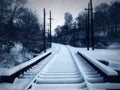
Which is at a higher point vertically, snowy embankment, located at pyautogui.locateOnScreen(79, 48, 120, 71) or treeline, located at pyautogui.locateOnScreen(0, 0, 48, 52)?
treeline, located at pyautogui.locateOnScreen(0, 0, 48, 52)

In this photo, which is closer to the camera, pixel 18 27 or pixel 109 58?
pixel 109 58

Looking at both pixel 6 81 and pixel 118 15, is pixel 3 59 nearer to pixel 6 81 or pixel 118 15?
pixel 6 81

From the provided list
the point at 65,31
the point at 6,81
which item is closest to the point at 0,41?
the point at 6,81

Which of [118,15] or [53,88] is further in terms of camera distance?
[118,15]

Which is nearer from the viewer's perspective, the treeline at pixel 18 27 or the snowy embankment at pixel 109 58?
the snowy embankment at pixel 109 58

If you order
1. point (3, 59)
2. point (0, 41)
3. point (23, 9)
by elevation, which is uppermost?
point (23, 9)

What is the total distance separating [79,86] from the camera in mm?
Result: 7828

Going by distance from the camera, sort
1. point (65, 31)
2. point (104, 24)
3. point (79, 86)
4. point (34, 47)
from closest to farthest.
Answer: point (79, 86) → point (34, 47) → point (104, 24) → point (65, 31)

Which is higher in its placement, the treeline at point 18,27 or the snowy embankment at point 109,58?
the treeline at point 18,27

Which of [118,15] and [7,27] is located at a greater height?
[118,15]

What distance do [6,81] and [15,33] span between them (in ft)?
135

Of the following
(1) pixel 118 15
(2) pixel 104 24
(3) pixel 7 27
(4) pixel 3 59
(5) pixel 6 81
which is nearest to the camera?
(5) pixel 6 81

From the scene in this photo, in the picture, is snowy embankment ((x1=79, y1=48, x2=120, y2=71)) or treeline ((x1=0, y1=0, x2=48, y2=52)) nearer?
snowy embankment ((x1=79, y1=48, x2=120, y2=71))

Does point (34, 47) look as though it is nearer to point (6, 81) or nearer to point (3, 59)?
point (3, 59)
